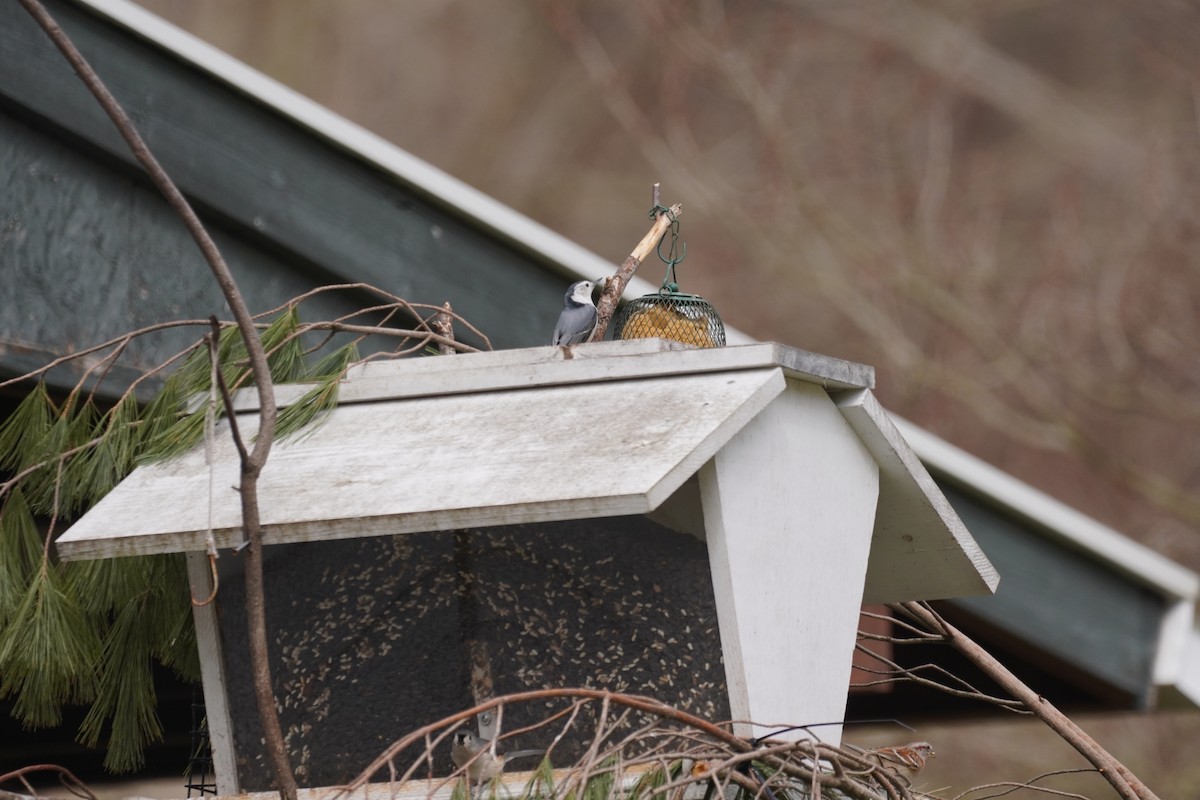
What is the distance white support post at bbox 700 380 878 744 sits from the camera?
1.37 metres

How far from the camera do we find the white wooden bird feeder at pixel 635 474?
1.29 metres

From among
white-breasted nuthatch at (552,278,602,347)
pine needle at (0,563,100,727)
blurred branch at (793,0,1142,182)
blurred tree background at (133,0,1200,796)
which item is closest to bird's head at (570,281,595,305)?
white-breasted nuthatch at (552,278,602,347)

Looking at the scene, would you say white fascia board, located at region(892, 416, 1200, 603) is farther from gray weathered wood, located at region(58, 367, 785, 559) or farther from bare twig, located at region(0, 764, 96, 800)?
bare twig, located at region(0, 764, 96, 800)

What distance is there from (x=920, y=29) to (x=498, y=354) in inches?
208

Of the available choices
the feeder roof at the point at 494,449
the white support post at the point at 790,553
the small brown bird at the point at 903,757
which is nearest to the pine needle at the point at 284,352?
the feeder roof at the point at 494,449

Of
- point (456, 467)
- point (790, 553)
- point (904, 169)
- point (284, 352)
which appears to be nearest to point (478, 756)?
point (456, 467)

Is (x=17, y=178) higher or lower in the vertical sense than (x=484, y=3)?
lower

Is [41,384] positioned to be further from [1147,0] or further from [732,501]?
[1147,0]

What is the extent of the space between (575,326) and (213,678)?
1.70ft

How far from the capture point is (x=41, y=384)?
5.61ft

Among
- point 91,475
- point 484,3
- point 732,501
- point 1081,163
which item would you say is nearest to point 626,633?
point 732,501

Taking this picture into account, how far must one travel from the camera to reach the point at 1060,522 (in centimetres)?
226

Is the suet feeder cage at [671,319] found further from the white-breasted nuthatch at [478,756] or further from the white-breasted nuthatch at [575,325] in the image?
the white-breasted nuthatch at [478,756]

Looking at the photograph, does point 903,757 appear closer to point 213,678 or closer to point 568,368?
point 568,368
